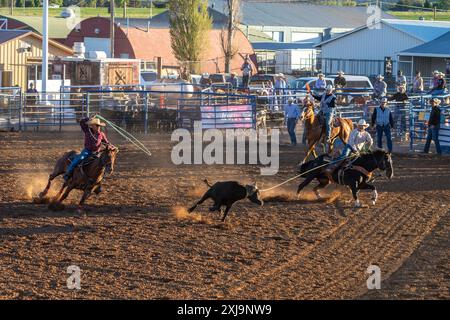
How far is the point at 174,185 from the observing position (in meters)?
16.5

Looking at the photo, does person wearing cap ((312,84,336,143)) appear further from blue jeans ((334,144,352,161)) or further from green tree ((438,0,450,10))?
green tree ((438,0,450,10))

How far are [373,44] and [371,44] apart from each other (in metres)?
0.13

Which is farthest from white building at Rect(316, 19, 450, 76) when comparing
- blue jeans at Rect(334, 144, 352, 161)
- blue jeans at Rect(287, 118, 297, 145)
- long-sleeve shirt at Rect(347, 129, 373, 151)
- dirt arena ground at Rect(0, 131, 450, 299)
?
blue jeans at Rect(334, 144, 352, 161)

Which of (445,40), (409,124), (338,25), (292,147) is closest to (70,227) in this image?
(292,147)

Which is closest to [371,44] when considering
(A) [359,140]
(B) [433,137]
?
(B) [433,137]

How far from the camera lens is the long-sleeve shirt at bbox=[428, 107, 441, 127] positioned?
21484mm

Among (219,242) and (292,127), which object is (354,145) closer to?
(219,242)

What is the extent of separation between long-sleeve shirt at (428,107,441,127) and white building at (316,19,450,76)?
27.0 m

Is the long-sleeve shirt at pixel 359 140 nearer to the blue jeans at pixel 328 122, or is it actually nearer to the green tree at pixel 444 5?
the blue jeans at pixel 328 122

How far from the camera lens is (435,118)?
21594 millimetres

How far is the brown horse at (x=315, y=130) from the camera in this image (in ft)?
65.6

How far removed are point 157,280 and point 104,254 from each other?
144 centimetres

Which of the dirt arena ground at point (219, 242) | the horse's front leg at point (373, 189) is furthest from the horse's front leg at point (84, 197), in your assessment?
the horse's front leg at point (373, 189)

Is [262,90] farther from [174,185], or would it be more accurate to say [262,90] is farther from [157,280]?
[157,280]
